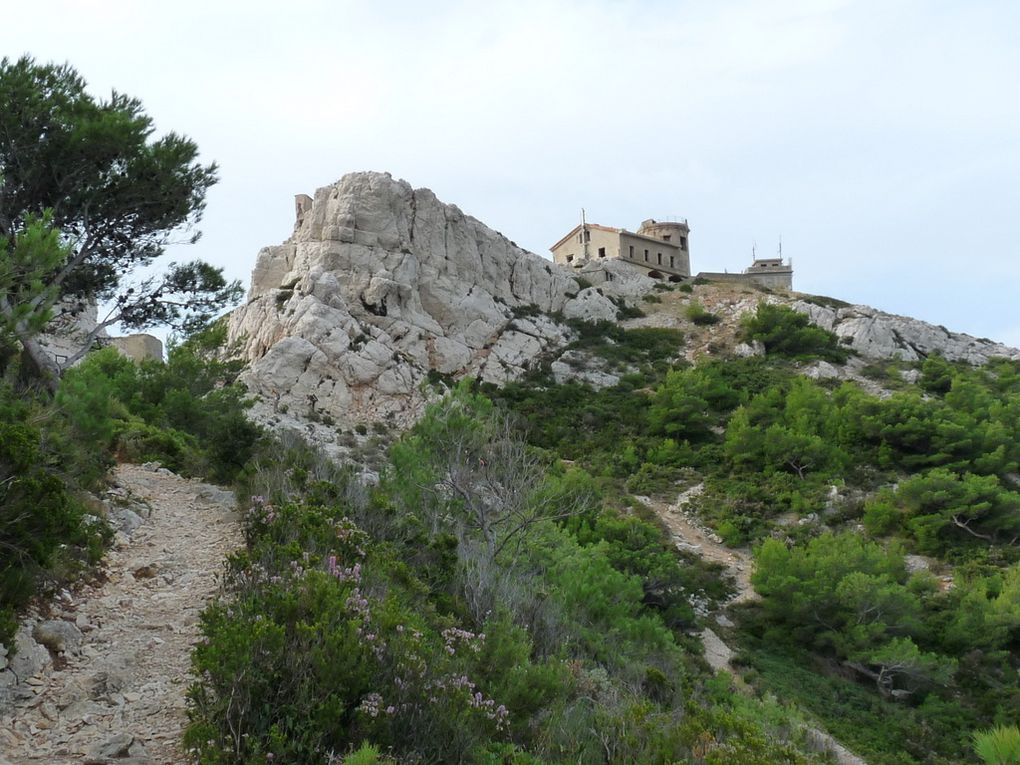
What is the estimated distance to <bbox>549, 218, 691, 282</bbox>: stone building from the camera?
47531mm

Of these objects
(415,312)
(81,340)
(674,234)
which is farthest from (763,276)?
(81,340)

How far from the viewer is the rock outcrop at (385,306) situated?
86.6ft

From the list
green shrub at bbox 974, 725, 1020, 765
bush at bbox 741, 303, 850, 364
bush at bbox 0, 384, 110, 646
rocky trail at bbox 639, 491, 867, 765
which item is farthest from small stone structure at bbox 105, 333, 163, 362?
green shrub at bbox 974, 725, 1020, 765

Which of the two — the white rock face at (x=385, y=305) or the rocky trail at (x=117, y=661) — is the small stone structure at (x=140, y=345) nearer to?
the white rock face at (x=385, y=305)

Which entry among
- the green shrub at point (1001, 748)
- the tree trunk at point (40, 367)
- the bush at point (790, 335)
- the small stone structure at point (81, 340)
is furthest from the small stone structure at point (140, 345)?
the green shrub at point (1001, 748)

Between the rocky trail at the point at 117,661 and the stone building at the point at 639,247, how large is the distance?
41.3 meters

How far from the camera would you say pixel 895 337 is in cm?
3753

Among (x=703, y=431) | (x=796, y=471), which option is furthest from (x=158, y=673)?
(x=703, y=431)

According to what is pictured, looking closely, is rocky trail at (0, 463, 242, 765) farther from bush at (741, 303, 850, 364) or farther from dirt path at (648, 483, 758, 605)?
bush at (741, 303, 850, 364)

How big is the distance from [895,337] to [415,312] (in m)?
23.5

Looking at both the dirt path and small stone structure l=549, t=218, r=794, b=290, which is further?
small stone structure l=549, t=218, r=794, b=290

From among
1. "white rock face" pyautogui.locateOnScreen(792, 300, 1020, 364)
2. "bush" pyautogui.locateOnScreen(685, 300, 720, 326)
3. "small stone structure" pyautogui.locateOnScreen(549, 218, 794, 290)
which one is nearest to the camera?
"white rock face" pyautogui.locateOnScreen(792, 300, 1020, 364)

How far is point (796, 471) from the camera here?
22.6 m

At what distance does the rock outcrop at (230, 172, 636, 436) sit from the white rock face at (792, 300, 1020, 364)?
36.6 feet
